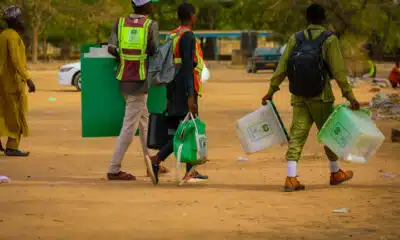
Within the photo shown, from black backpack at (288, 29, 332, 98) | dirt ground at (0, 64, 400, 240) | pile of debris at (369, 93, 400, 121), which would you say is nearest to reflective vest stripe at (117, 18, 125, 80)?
dirt ground at (0, 64, 400, 240)

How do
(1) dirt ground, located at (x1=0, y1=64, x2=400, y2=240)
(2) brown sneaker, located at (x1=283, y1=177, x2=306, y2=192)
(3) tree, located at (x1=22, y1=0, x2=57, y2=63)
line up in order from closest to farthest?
(1) dirt ground, located at (x1=0, y1=64, x2=400, y2=240), (2) brown sneaker, located at (x1=283, y1=177, x2=306, y2=192), (3) tree, located at (x1=22, y1=0, x2=57, y2=63)

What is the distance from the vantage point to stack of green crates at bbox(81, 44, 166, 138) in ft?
36.2

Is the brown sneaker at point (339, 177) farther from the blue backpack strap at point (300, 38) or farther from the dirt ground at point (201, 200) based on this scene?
the blue backpack strap at point (300, 38)

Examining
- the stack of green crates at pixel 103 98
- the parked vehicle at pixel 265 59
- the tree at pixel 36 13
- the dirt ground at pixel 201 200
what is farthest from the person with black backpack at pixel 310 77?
the tree at pixel 36 13

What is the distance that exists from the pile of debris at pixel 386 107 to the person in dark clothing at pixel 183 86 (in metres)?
11.1

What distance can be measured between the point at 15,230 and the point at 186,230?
1.31 metres

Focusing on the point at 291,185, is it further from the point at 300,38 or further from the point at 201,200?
the point at 300,38

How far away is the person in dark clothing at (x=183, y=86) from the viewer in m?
10.4

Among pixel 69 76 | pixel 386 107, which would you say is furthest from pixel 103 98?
pixel 69 76

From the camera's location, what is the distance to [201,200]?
957 centimetres

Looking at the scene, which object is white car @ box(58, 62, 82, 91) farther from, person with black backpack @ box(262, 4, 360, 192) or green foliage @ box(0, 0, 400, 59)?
person with black backpack @ box(262, 4, 360, 192)

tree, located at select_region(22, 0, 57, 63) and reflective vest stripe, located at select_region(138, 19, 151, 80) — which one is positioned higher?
reflective vest stripe, located at select_region(138, 19, 151, 80)

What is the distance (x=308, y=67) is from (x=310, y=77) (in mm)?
100

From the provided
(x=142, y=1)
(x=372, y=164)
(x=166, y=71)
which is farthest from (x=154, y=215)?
(x=372, y=164)
